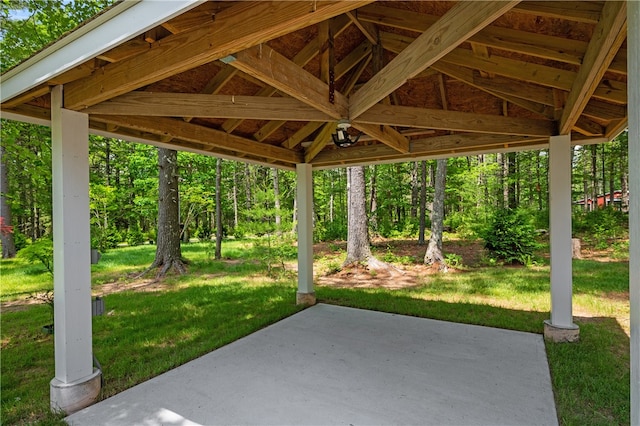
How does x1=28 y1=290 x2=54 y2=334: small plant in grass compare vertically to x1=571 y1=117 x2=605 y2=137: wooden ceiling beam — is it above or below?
below

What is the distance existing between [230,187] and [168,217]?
12318mm

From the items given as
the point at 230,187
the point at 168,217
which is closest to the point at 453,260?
the point at 168,217

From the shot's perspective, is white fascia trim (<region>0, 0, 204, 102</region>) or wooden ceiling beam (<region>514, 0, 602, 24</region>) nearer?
white fascia trim (<region>0, 0, 204, 102</region>)

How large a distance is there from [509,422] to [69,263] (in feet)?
11.0

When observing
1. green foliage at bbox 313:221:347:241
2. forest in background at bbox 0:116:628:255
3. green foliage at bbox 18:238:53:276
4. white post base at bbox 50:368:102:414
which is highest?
forest in background at bbox 0:116:628:255

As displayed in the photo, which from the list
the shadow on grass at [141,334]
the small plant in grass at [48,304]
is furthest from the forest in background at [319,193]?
the small plant in grass at [48,304]

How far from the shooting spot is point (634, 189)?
100cm

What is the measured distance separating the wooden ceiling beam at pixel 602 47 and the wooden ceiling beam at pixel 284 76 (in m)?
1.64

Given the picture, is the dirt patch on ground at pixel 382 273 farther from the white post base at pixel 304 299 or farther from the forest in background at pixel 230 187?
the white post base at pixel 304 299

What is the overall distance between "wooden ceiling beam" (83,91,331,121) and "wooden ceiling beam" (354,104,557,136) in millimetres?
752

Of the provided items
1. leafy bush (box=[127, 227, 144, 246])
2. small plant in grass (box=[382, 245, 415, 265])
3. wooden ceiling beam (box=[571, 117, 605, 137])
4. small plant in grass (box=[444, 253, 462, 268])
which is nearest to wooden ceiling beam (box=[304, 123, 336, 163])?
wooden ceiling beam (box=[571, 117, 605, 137])

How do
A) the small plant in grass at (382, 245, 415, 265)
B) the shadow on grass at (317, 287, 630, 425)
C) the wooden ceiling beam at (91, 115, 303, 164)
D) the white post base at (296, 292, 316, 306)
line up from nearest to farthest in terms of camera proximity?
the shadow on grass at (317, 287, 630, 425) < the wooden ceiling beam at (91, 115, 303, 164) < the white post base at (296, 292, 316, 306) < the small plant in grass at (382, 245, 415, 265)

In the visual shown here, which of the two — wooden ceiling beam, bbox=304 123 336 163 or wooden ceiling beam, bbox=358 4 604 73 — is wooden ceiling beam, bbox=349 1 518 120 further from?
wooden ceiling beam, bbox=304 123 336 163

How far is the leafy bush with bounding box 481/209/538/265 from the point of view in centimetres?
834
